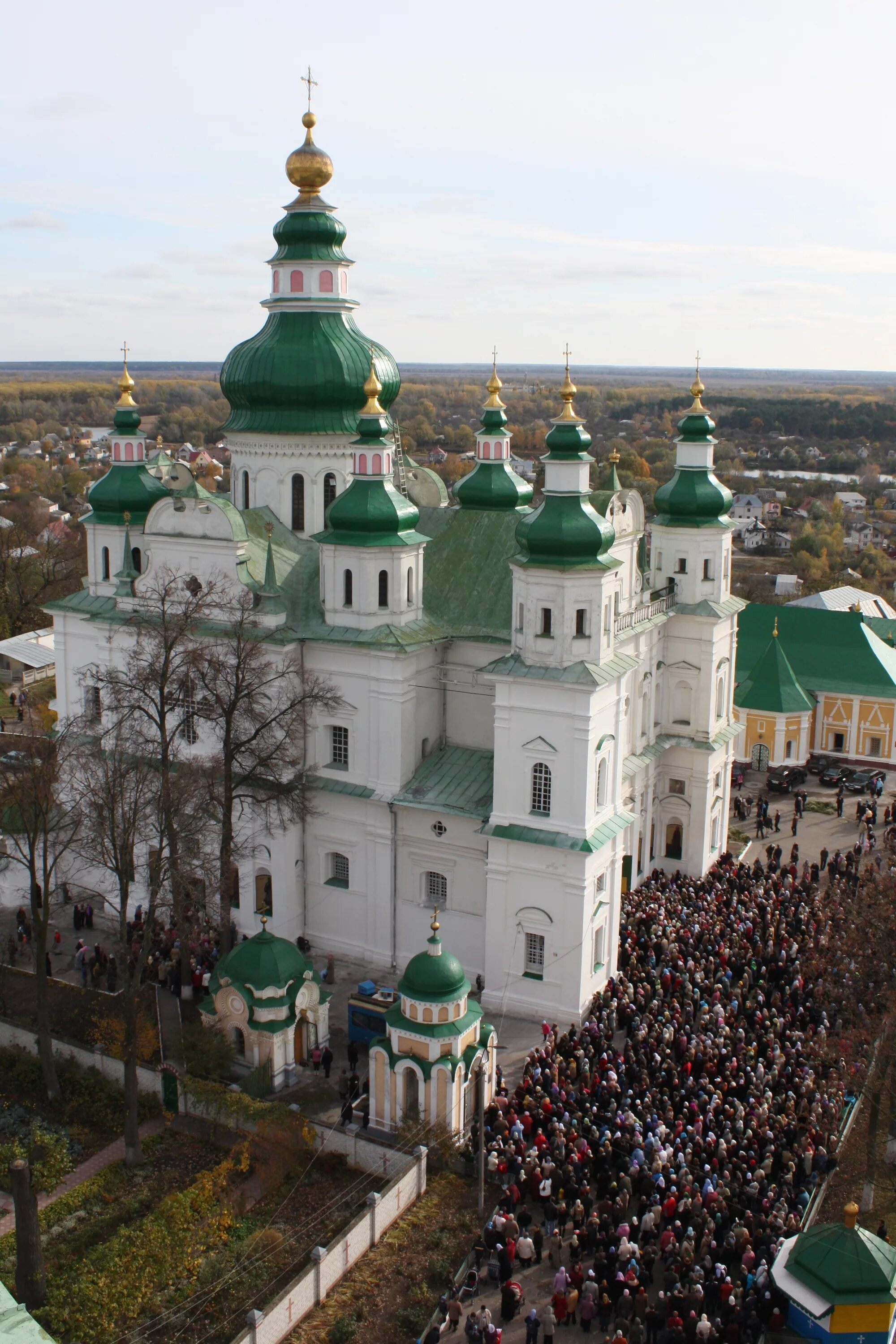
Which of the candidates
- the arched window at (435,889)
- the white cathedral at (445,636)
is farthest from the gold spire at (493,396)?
the arched window at (435,889)

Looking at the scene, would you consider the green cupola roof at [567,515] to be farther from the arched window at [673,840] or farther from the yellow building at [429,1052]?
the arched window at [673,840]

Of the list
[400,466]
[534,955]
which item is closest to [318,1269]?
[534,955]

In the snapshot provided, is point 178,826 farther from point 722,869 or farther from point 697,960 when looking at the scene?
point 722,869

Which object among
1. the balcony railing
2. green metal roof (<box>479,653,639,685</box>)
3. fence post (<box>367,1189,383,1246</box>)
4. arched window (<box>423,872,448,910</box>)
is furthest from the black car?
fence post (<box>367,1189,383,1246</box>)

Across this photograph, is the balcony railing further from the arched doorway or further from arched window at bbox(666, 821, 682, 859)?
the arched doorway

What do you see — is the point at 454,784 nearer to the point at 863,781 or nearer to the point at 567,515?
the point at 567,515
